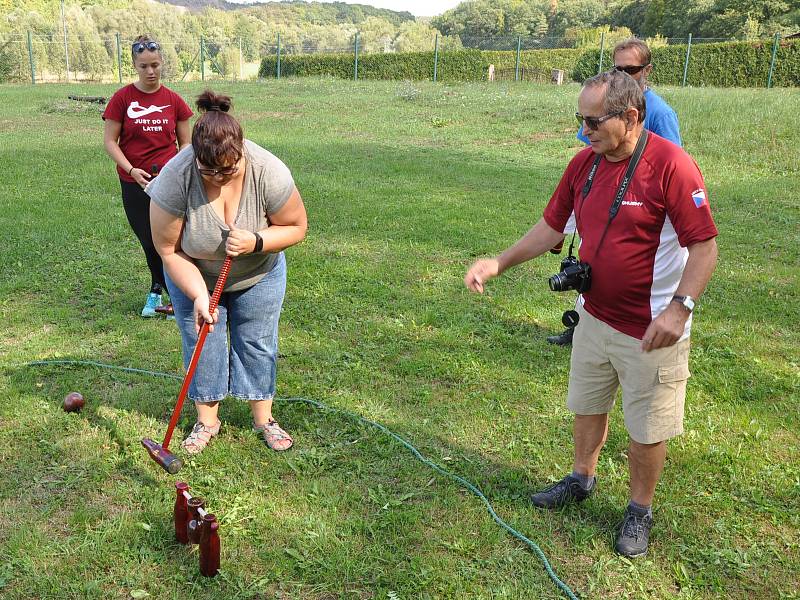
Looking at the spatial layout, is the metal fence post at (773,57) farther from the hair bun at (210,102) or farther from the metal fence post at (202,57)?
the metal fence post at (202,57)

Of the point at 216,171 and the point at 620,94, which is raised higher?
the point at 620,94

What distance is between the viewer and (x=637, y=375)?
9.25 ft

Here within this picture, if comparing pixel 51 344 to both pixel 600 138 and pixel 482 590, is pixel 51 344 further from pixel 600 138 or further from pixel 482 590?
pixel 600 138

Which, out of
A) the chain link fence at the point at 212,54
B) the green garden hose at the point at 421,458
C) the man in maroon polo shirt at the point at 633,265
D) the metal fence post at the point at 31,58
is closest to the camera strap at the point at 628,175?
the man in maroon polo shirt at the point at 633,265

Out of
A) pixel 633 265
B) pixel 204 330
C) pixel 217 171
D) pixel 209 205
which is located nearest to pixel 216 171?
pixel 217 171

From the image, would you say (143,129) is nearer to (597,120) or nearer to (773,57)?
(597,120)

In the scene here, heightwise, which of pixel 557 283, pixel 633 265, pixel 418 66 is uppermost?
pixel 418 66

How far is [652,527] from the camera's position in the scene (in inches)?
127

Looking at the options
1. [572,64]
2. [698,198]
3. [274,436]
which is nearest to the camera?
[698,198]

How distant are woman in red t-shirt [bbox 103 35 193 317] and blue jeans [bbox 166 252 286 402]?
1886 mm

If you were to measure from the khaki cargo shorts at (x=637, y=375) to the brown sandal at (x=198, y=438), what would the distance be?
2013 millimetres

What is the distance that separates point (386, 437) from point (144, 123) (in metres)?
3.00

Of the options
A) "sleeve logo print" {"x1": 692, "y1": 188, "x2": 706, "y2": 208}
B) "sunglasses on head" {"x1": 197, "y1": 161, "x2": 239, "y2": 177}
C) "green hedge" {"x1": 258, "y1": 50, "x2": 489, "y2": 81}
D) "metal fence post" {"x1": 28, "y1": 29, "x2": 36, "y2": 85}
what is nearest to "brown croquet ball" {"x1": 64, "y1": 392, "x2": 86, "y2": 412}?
"sunglasses on head" {"x1": 197, "y1": 161, "x2": 239, "y2": 177}

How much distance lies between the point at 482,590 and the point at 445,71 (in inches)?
1267
